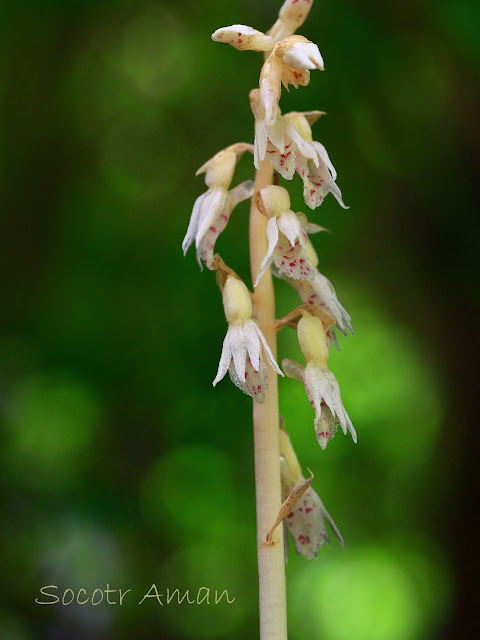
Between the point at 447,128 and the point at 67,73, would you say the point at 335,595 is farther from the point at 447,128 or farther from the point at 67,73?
the point at 67,73

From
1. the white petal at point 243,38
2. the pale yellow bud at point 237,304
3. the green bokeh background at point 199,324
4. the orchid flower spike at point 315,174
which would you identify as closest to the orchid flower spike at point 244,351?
the pale yellow bud at point 237,304

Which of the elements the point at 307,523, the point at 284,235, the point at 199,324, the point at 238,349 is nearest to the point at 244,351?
the point at 238,349

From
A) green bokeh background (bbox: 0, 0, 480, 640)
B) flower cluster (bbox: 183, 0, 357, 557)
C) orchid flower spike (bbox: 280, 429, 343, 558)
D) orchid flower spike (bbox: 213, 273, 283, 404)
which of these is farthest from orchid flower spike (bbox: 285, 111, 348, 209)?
green bokeh background (bbox: 0, 0, 480, 640)

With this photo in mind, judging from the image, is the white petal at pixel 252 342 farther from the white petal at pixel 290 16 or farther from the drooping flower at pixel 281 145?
the white petal at pixel 290 16

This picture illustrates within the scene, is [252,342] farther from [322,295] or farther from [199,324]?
[199,324]

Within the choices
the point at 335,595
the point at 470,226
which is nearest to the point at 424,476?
the point at 335,595

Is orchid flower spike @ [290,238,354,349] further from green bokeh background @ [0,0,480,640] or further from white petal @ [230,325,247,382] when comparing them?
green bokeh background @ [0,0,480,640]

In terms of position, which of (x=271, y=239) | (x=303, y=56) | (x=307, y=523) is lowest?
(x=307, y=523)
